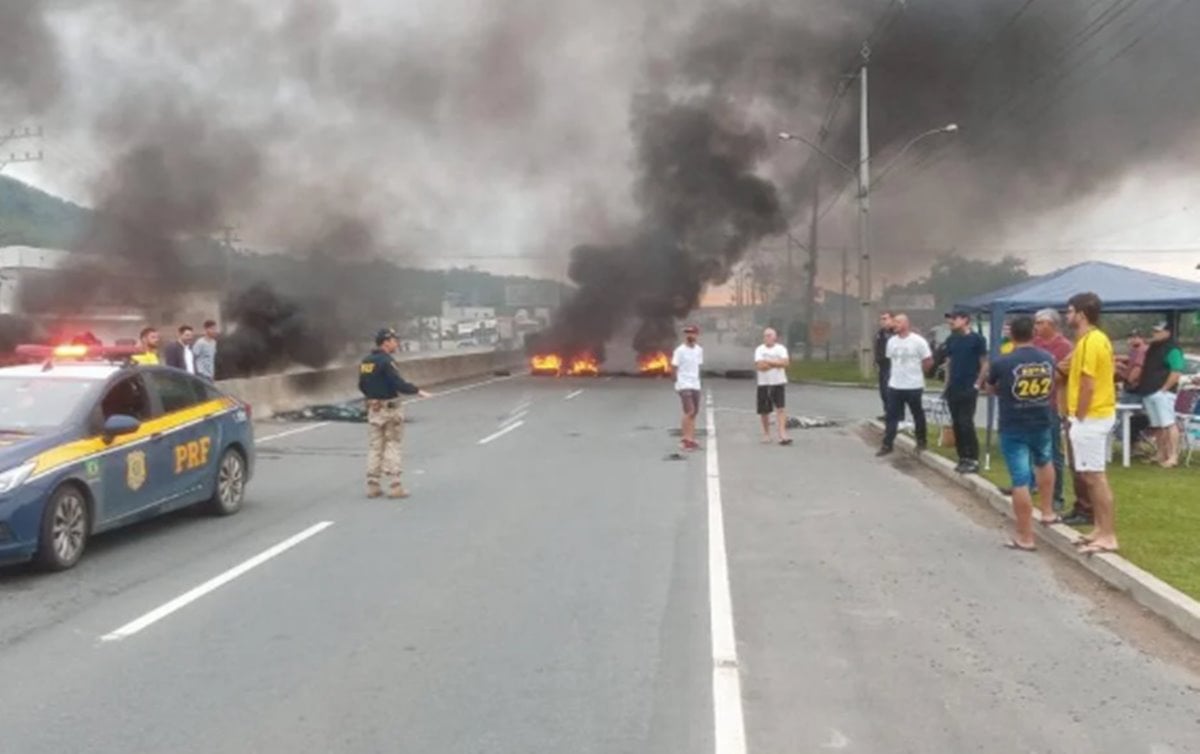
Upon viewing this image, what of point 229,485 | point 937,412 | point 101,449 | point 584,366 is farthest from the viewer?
point 584,366

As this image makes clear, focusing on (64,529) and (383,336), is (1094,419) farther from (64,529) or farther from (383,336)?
(64,529)

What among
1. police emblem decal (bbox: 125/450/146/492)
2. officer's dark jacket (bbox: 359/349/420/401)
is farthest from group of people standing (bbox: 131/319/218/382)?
police emblem decal (bbox: 125/450/146/492)

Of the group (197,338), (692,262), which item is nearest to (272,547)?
(197,338)

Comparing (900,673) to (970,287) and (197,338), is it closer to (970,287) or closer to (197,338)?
(197,338)

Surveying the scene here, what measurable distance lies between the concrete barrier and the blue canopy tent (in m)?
11.2

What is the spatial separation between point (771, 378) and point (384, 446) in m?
6.31

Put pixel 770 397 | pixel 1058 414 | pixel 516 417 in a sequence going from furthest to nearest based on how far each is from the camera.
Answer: pixel 516 417
pixel 770 397
pixel 1058 414

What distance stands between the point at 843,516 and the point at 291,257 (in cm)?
2493

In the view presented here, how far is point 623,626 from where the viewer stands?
5609mm

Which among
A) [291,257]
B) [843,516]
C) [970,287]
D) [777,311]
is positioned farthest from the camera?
[777,311]

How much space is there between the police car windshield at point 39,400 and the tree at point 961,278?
68393mm

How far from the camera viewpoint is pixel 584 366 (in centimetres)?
3788

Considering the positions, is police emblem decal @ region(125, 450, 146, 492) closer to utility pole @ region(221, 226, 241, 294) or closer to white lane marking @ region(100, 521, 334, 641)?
white lane marking @ region(100, 521, 334, 641)

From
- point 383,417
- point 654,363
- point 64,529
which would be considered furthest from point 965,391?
point 654,363
